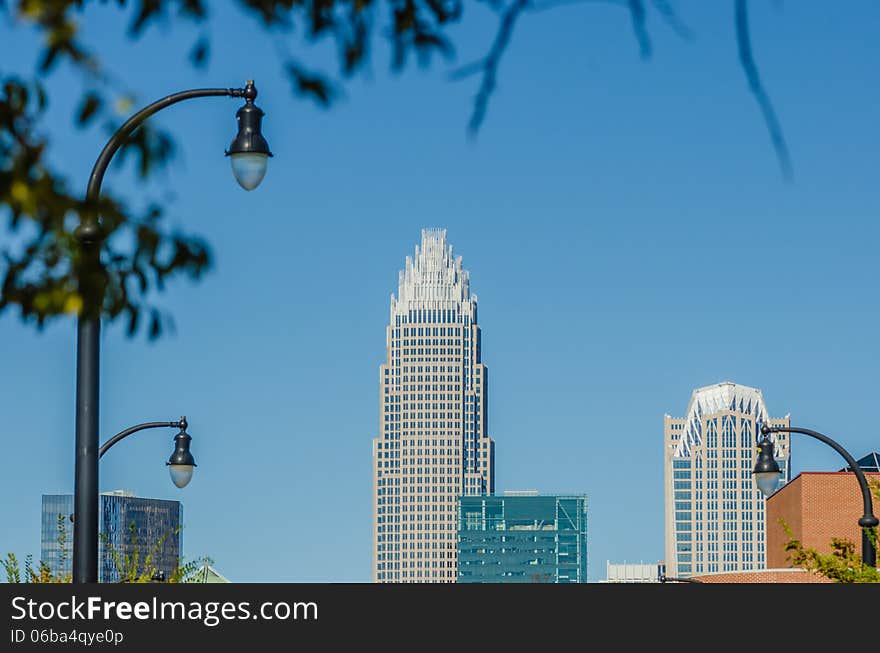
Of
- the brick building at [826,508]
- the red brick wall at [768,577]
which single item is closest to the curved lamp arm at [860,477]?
the red brick wall at [768,577]

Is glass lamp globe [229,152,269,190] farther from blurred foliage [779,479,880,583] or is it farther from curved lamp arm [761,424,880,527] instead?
curved lamp arm [761,424,880,527]

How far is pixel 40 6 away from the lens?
5344 millimetres

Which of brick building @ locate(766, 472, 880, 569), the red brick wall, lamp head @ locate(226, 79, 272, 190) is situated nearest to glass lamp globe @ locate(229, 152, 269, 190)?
lamp head @ locate(226, 79, 272, 190)

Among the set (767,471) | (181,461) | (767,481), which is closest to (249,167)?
(181,461)

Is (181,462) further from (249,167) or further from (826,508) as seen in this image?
(826,508)

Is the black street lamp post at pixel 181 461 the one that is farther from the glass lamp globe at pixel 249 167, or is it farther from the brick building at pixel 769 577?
the brick building at pixel 769 577

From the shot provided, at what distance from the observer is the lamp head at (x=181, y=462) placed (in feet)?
91.2
